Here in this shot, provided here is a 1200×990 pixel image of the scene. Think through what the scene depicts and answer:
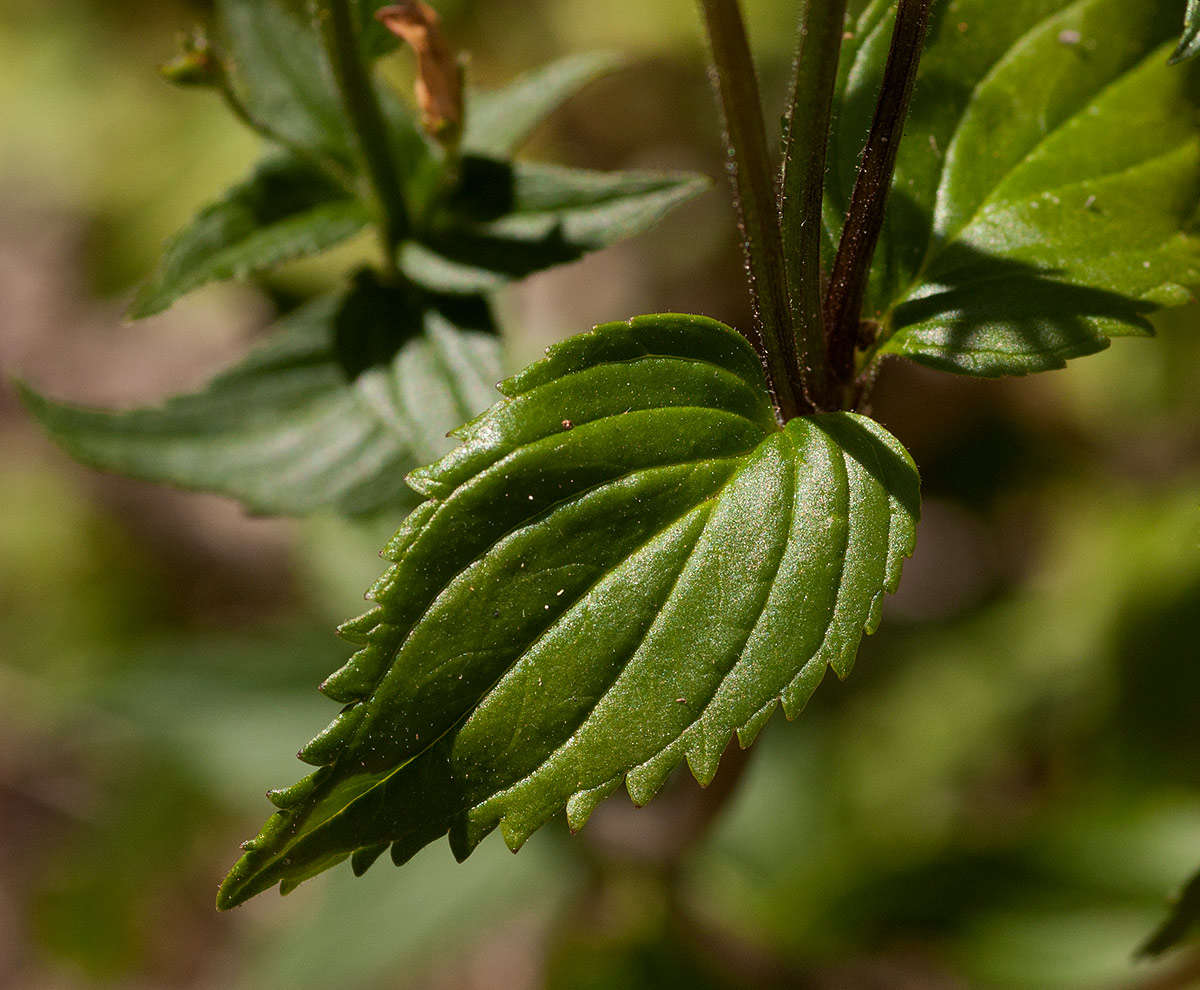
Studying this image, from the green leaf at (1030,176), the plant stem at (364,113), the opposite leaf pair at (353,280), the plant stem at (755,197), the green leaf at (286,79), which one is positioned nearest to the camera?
the plant stem at (755,197)

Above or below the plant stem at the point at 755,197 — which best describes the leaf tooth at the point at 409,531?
below

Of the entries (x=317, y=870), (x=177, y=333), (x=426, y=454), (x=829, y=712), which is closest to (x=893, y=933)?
(x=829, y=712)

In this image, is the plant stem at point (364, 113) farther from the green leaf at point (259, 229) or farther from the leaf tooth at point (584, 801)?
the leaf tooth at point (584, 801)

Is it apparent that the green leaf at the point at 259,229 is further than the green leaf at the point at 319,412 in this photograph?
No

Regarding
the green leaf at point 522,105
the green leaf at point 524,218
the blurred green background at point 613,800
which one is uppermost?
the green leaf at point 522,105

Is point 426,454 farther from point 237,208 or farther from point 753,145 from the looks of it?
point 753,145

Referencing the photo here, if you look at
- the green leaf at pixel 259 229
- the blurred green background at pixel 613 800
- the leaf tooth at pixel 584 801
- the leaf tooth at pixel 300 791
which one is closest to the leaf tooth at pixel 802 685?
the leaf tooth at pixel 584 801
